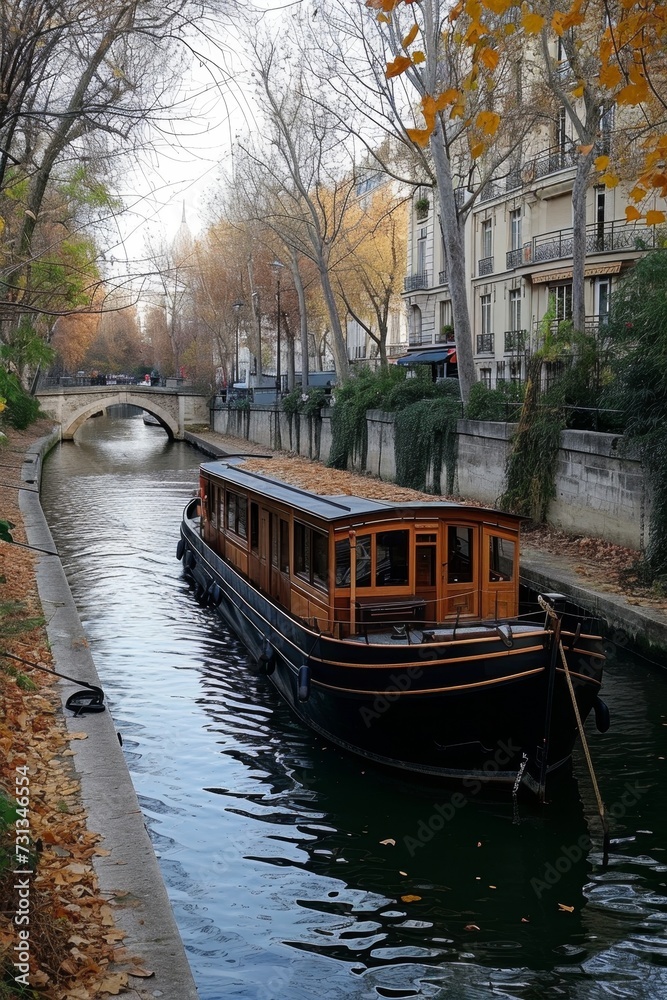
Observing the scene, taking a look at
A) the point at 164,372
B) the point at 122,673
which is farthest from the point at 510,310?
the point at 164,372

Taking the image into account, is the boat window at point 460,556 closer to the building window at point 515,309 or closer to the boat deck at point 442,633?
the boat deck at point 442,633

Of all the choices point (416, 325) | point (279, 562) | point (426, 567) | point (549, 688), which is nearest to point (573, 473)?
point (279, 562)

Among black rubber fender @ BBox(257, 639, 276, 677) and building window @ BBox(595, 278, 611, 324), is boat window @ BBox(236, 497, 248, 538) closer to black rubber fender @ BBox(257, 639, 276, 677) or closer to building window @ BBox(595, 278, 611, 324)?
black rubber fender @ BBox(257, 639, 276, 677)

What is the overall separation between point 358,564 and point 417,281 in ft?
120

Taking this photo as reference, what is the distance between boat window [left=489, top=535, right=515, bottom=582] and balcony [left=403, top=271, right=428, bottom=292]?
35545 mm

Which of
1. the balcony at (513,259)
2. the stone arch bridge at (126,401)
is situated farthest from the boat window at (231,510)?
the stone arch bridge at (126,401)

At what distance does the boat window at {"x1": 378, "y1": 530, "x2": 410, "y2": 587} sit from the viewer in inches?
406

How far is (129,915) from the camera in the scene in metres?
5.56

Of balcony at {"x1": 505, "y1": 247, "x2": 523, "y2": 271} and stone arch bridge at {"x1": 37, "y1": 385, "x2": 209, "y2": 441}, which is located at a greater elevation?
balcony at {"x1": 505, "y1": 247, "x2": 523, "y2": 271}

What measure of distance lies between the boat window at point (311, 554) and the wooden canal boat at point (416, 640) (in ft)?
0.08

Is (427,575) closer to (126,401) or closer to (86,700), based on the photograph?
(86,700)

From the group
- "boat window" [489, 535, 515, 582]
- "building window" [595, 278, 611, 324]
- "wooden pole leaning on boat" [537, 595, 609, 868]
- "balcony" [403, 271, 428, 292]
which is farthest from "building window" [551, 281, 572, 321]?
"wooden pole leaning on boat" [537, 595, 609, 868]

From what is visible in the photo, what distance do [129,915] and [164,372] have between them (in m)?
91.5

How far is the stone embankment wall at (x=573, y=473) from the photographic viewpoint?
52.3ft
